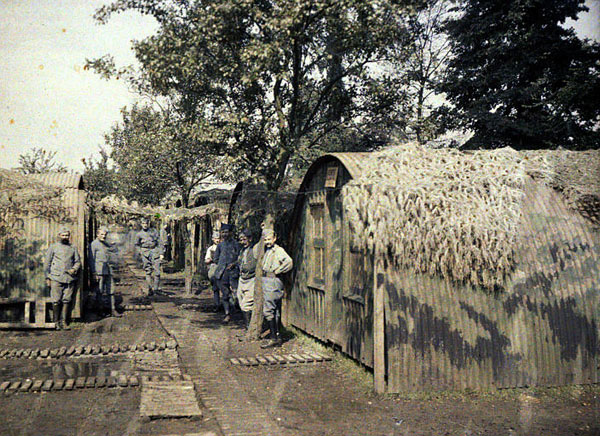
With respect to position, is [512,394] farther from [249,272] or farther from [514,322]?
[249,272]

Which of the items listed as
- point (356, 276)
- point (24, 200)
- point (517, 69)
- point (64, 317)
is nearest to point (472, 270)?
point (356, 276)

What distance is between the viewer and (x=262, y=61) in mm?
9859

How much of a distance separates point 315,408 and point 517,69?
1373 centimetres

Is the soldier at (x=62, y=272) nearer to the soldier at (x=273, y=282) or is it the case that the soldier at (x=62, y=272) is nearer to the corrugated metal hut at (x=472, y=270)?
the soldier at (x=273, y=282)

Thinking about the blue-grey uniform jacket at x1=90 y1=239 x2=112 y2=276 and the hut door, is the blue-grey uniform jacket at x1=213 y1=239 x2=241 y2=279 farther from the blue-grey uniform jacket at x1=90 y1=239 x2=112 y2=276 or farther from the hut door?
the hut door

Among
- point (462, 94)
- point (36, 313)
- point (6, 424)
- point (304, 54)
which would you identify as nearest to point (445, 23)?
point (462, 94)

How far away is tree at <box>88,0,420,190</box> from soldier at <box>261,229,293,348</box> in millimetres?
1653

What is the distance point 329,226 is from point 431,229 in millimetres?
2810

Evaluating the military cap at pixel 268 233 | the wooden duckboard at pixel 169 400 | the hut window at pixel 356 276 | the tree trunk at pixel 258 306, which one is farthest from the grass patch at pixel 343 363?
the wooden duckboard at pixel 169 400

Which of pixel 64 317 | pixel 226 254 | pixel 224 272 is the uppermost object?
pixel 226 254

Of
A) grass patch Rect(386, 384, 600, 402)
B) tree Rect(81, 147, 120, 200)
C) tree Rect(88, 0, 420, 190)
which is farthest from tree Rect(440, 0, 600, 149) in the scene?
tree Rect(81, 147, 120, 200)

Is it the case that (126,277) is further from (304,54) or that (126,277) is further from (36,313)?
(304,54)

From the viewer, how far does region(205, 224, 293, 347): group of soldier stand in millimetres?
10148

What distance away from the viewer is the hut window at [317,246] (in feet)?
33.6
